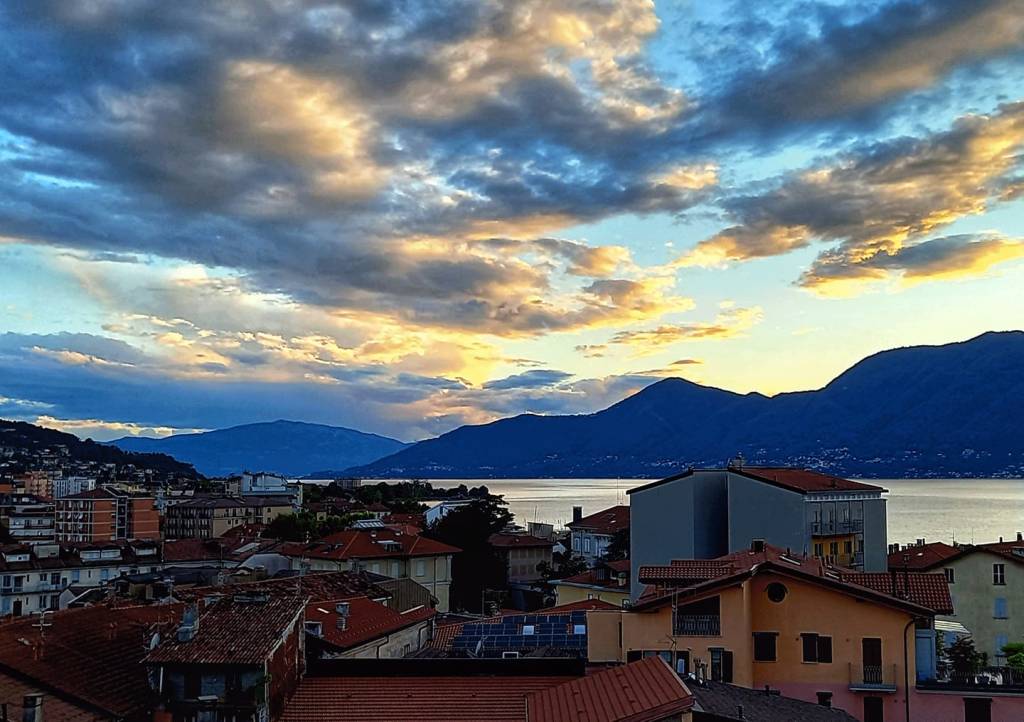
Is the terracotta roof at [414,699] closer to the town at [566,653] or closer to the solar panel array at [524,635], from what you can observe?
the town at [566,653]

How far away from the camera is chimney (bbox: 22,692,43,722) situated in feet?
75.4

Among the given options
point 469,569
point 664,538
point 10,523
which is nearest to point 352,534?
point 469,569

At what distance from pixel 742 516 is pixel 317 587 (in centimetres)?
3005

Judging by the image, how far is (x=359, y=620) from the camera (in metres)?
38.9

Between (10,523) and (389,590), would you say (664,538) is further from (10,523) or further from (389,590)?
(10,523)

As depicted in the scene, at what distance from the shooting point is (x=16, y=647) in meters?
27.5

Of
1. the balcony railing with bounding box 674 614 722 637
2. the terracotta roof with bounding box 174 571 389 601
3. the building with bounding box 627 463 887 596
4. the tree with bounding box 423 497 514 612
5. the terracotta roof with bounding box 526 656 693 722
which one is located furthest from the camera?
the tree with bounding box 423 497 514 612

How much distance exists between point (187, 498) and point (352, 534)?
382ft

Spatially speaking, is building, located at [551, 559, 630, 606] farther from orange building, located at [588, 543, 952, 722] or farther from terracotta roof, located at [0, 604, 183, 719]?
terracotta roof, located at [0, 604, 183, 719]

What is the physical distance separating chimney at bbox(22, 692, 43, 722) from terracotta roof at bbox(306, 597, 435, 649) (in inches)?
424

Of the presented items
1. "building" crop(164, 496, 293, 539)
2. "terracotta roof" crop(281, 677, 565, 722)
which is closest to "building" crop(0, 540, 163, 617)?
"terracotta roof" crop(281, 677, 565, 722)

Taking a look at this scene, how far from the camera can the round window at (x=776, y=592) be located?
31656 millimetres

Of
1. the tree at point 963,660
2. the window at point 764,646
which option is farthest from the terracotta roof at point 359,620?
the tree at point 963,660

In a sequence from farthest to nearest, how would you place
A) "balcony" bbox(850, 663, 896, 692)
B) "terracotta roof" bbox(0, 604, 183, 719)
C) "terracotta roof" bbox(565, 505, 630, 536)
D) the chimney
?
"terracotta roof" bbox(565, 505, 630, 536), "balcony" bbox(850, 663, 896, 692), "terracotta roof" bbox(0, 604, 183, 719), the chimney
